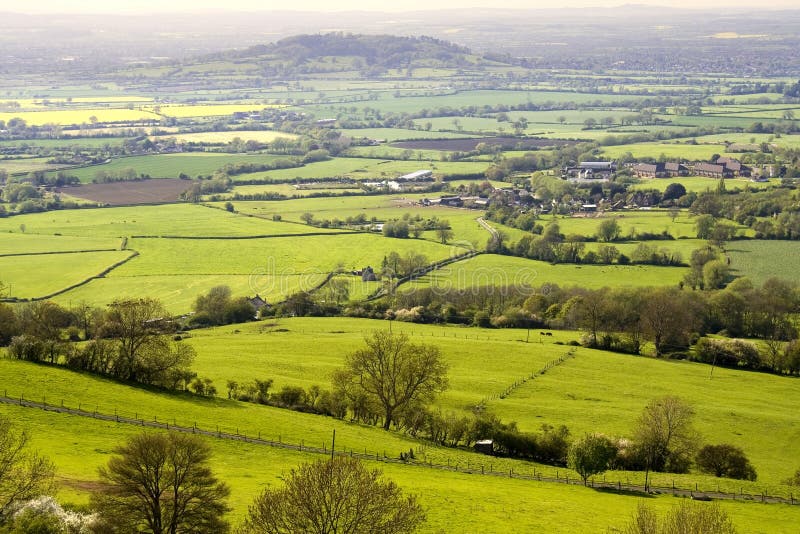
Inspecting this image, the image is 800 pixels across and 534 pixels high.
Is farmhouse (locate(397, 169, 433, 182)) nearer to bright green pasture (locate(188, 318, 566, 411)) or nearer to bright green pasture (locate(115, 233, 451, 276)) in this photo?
bright green pasture (locate(115, 233, 451, 276))

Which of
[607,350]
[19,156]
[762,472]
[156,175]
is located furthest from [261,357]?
[19,156]

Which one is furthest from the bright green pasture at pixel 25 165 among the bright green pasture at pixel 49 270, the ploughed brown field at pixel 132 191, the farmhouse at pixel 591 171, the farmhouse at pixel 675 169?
the farmhouse at pixel 675 169

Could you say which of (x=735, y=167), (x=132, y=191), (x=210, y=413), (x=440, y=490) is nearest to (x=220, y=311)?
(x=210, y=413)

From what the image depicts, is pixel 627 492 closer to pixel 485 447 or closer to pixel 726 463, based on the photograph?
pixel 726 463

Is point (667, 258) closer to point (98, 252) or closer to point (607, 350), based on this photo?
point (607, 350)

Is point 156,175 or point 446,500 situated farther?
point 156,175
